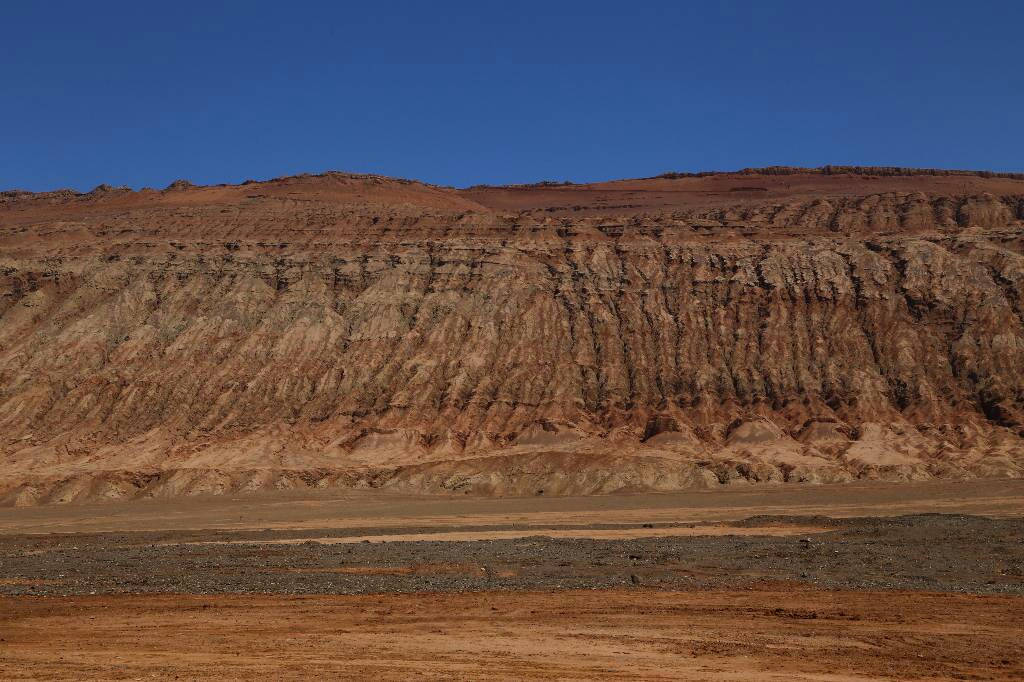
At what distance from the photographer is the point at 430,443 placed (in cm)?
7869

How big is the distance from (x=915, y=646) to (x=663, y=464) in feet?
170

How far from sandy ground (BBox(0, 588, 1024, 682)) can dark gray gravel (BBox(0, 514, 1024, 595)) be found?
5.96 feet

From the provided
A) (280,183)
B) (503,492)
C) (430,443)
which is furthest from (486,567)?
(280,183)

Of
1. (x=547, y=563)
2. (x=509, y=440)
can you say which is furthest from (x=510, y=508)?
(x=547, y=563)

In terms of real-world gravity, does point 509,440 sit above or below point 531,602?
above

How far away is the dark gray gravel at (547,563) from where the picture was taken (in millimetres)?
28188

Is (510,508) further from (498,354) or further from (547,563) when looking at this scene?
(547,563)

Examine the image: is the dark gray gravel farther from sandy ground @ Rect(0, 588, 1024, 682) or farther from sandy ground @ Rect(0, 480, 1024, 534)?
sandy ground @ Rect(0, 480, 1024, 534)

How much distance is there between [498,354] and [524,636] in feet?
213

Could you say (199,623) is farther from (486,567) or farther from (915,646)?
(915,646)

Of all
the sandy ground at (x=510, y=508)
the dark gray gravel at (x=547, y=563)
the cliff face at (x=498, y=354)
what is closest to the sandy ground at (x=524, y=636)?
the dark gray gravel at (x=547, y=563)

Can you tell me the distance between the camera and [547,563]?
107ft

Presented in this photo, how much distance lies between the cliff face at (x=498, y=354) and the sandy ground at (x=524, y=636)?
44.6 meters

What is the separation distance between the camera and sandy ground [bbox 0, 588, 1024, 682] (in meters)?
18.3
